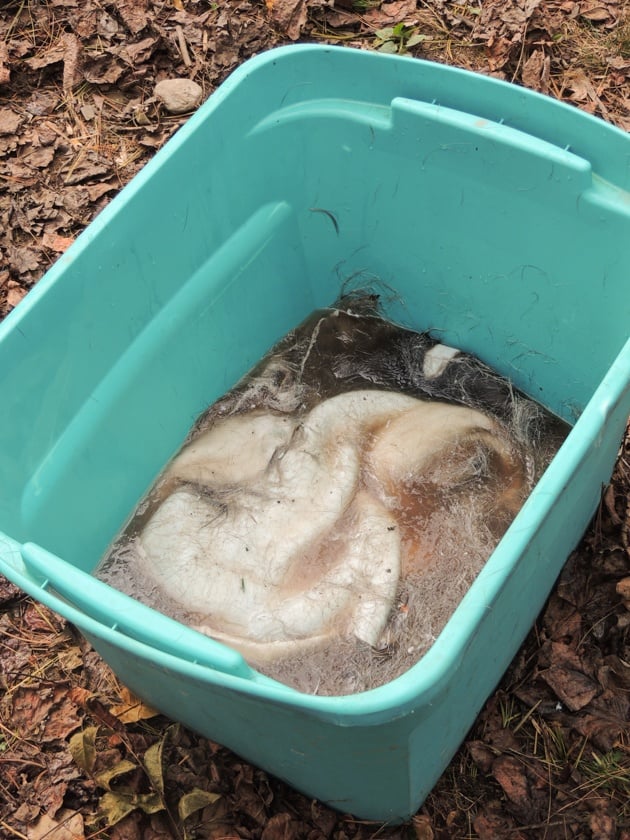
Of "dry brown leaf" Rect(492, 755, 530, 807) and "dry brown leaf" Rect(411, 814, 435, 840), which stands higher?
"dry brown leaf" Rect(492, 755, 530, 807)

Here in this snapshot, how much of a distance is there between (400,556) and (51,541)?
1.96ft

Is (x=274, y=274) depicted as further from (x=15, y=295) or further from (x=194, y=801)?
(x=194, y=801)

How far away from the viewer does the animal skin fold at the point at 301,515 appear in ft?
4.77

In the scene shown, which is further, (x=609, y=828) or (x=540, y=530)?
(x=609, y=828)

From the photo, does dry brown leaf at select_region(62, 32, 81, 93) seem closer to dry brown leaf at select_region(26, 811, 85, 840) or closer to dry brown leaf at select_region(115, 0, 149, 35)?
dry brown leaf at select_region(115, 0, 149, 35)

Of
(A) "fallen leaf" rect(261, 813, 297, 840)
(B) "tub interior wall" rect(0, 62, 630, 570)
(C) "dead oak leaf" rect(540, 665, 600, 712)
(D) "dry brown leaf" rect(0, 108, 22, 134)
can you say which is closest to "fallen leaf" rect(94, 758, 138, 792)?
(A) "fallen leaf" rect(261, 813, 297, 840)

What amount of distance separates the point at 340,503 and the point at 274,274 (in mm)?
511

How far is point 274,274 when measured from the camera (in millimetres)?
1781

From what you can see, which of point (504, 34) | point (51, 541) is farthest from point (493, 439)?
point (504, 34)

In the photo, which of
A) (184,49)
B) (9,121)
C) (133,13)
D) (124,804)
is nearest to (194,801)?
(124,804)

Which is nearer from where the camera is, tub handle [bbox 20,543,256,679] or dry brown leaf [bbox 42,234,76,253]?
tub handle [bbox 20,543,256,679]

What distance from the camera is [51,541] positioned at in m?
1.45

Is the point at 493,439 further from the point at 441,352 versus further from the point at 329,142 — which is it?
the point at 329,142

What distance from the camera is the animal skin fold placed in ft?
4.77
